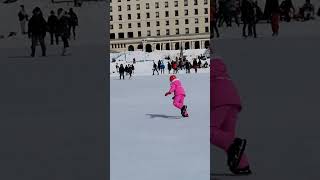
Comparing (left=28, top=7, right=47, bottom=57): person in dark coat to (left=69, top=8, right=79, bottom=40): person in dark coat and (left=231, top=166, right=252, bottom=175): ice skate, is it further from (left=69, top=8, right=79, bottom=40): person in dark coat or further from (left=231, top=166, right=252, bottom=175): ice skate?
(left=231, top=166, right=252, bottom=175): ice skate

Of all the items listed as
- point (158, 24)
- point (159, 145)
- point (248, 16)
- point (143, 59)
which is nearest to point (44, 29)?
point (248, 16)

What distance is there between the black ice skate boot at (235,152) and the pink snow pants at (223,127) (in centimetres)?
2

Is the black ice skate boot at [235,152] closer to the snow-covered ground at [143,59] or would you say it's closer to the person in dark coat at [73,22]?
the person in dark coat at [73,22]

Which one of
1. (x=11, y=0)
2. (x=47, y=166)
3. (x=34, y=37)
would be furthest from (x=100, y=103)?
(x=11, y=0)

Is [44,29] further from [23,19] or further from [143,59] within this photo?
[143,59]

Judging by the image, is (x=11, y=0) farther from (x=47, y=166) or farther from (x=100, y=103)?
(x=47, y=166)

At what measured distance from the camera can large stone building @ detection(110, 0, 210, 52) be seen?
35125mm

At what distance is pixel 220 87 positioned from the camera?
98.9 inches

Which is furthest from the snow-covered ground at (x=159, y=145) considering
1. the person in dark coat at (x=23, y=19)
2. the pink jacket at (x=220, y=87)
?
the person in dark coat at (x=23, y=19)

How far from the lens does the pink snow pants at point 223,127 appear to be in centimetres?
253

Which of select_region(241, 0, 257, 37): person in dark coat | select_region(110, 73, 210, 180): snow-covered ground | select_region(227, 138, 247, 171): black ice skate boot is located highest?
select_region(241, 0, 257, 37): person in dark coat

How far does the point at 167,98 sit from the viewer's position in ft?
24.7

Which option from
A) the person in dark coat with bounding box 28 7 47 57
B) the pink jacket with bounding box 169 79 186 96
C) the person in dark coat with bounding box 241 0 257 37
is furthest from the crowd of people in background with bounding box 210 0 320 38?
the pink jacket with bounding box 169 79 186 96

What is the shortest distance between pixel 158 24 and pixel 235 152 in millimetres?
34369
